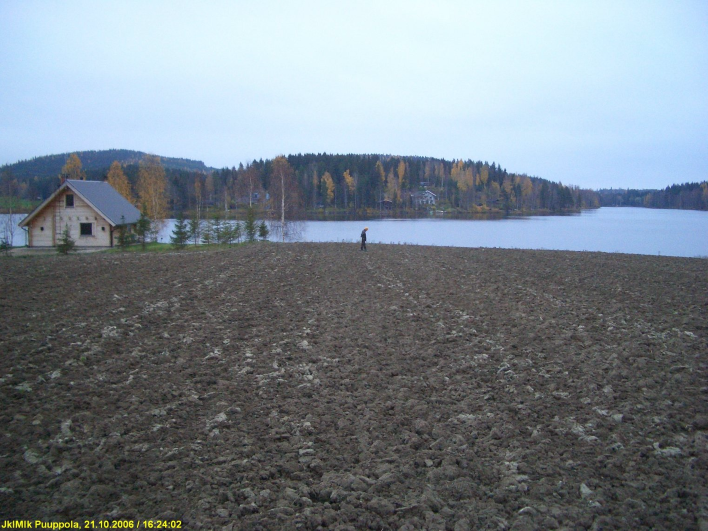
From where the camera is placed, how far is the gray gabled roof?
3056 cm

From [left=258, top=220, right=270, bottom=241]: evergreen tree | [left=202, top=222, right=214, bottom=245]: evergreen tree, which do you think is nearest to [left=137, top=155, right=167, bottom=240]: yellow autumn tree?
[left=202, top=222, right=214, bottom=245]: evergreen tree

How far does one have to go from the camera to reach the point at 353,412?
586cm

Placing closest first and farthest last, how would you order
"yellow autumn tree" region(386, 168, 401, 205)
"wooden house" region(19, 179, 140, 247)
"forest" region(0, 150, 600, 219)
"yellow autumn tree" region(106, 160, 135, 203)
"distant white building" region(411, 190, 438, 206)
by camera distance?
"wooden house" region(19, 179, 140, 247) → "yellow autumn tree" region(106, 160, 135, 203) → "forest" region(0, 150, 600, 219) → "yellow autumn tree" region(386, 168, 401, 205) → "distant white building" region(411, 190, 438, 206)

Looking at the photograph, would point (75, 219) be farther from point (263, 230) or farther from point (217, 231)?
point (263, 230)

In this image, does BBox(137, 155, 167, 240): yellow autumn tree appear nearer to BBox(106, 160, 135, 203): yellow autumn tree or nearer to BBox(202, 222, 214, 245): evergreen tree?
BBox(106, 160, 135, 203): yellow autumn tree

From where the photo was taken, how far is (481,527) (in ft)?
12.3

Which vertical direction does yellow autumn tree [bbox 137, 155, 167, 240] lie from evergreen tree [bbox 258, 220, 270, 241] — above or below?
above

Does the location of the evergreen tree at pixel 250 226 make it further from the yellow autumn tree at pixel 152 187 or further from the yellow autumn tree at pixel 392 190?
the yellow autumn tree at pixel 392 190

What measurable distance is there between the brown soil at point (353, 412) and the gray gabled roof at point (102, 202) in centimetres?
2163

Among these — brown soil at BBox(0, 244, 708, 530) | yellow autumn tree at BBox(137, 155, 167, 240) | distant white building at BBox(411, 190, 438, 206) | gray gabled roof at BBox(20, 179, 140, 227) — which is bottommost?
brown soil at BBox(0, 244, 708, 530)

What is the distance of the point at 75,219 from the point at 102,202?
2096 millimetres

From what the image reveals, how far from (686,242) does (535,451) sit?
5122cm

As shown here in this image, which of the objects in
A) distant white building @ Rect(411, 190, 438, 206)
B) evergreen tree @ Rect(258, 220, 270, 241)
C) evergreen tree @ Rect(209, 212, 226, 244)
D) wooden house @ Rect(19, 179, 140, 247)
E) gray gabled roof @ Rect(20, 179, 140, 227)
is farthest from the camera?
distant white building @ Rect(411, 190, 438, 206)

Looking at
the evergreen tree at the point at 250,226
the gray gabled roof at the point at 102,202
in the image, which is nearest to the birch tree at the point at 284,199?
the evergreen tree at the point at 250,226
